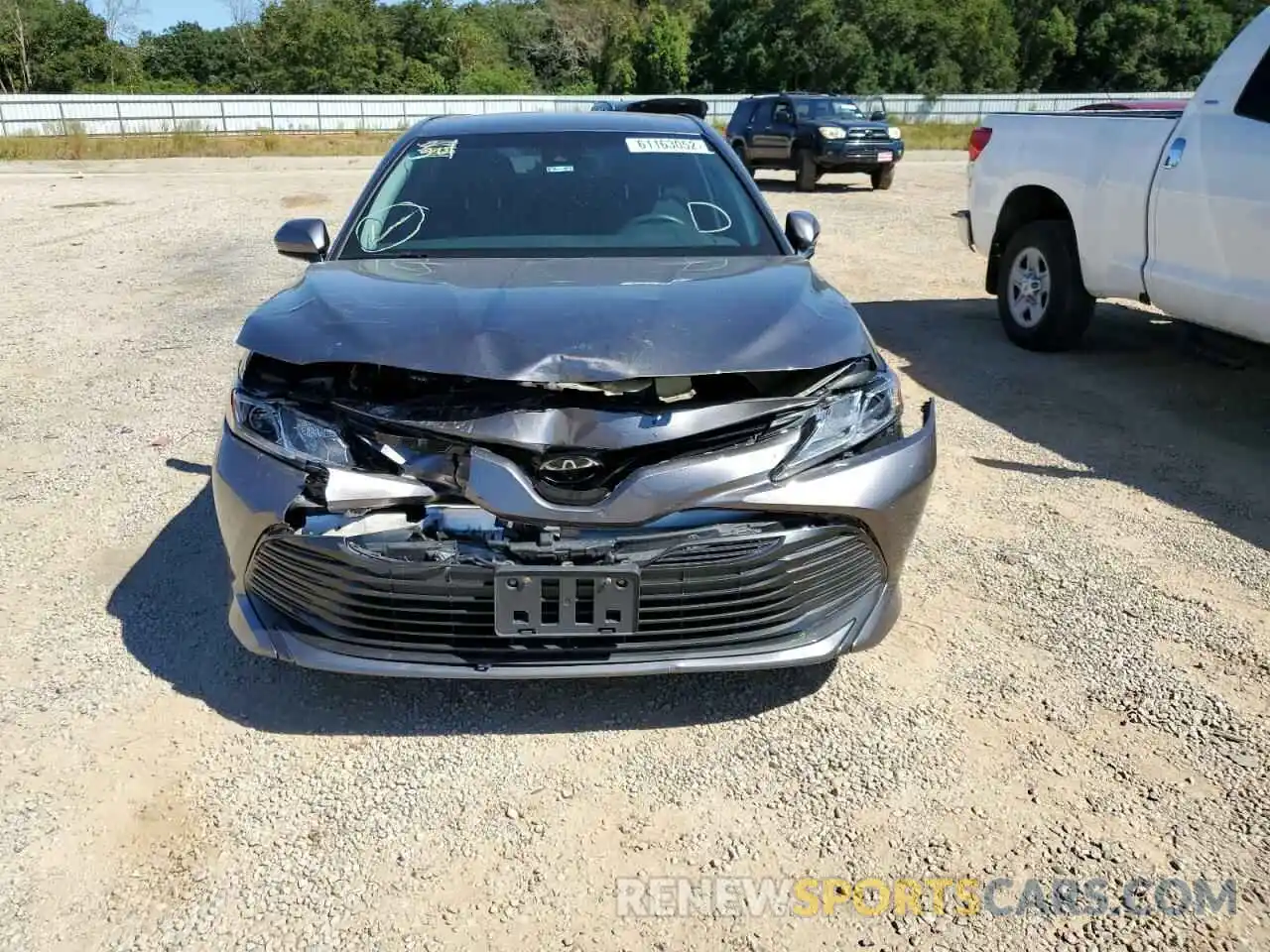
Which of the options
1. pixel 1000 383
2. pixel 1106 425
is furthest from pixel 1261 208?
pixel 1000 383

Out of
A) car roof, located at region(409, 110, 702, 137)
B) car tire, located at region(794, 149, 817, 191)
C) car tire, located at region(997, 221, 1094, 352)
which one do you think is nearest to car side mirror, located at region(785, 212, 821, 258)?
car roof, located at region(409, 110, 702, 137)

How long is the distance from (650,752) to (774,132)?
16.2 meters

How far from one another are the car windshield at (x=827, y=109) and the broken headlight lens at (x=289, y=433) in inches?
630

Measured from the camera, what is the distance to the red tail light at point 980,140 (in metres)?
7.10

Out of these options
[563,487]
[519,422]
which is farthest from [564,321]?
[563,487]

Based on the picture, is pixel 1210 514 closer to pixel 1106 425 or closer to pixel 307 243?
pixel 1106 425

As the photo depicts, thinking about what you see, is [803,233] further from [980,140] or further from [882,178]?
[882,178]

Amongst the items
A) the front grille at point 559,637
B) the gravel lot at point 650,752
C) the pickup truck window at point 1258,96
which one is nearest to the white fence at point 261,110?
the pickup truck window at point 1258,96

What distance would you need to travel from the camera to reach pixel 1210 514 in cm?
434

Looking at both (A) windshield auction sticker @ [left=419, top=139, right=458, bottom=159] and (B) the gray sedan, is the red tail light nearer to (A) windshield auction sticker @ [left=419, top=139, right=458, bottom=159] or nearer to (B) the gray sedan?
(A) windshield auction sticker @ [left=419, top=139, right=458, bottom=159]

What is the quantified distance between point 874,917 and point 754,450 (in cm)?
111

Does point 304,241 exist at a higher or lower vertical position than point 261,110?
higher

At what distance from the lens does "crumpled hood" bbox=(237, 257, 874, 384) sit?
261 centimetres

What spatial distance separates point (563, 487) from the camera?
2.60 m
